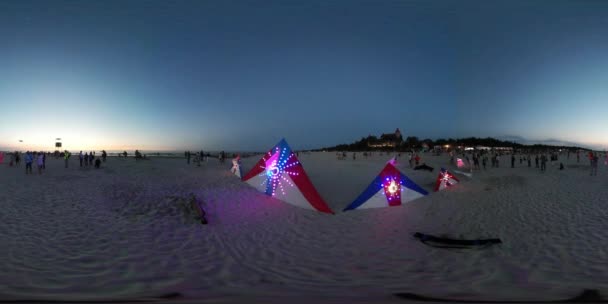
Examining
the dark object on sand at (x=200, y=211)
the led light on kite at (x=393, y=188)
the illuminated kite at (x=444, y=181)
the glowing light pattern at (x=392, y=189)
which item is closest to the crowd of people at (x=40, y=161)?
the dark object on sand at (x=200, y=211)

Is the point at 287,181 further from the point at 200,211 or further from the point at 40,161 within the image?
the point at 40,161

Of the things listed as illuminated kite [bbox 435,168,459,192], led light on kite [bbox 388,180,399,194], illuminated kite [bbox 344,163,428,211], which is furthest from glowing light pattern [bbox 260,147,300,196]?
illuminated kite [bbox 435,168,459,192]

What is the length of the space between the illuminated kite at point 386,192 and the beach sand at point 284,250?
0.41 meters

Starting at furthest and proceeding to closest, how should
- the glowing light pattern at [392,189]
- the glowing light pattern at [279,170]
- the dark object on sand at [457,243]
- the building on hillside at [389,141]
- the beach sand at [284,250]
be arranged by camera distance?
the building on hillside at [389,141]
the glowing light pattern at [279,170]
the glowing light pattern at [392,189]
the dark object on sand at [457,243]
the beach sand at [284,250]

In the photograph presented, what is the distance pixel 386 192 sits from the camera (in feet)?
31.6

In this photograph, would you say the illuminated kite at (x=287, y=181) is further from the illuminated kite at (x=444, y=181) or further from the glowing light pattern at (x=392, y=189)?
the illuminated kite at (x=444, y=181)

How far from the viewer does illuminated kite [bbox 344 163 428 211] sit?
9.47 metres

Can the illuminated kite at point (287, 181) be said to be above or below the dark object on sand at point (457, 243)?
above

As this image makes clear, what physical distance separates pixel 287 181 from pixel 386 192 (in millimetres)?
3431

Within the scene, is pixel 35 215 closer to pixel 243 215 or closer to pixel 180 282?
pixel 243 215

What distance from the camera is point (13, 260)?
13.5 feet

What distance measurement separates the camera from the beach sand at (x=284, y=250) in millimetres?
3432

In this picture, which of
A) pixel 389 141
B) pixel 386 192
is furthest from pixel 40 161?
pixel 389 141

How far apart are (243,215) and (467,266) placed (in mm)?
5540
